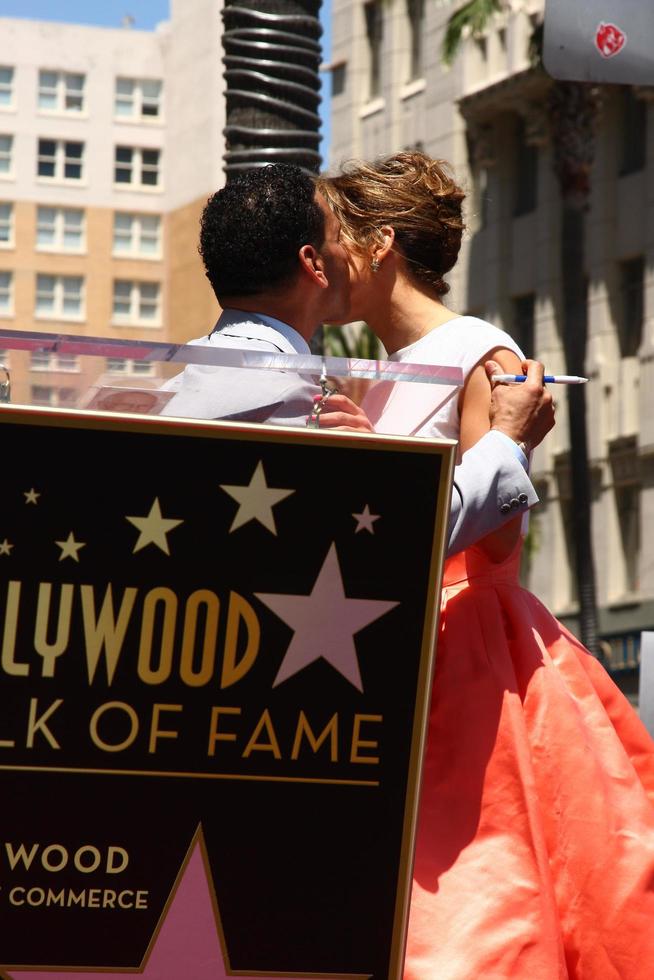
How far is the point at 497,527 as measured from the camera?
3133mm

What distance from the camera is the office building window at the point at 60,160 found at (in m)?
73.8

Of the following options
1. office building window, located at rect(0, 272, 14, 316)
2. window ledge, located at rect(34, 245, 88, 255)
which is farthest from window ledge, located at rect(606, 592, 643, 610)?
window ledge, located at rect(34, 245, 88, 255)

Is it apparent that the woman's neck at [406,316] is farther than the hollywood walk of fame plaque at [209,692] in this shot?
Yes

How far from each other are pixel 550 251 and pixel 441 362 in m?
29.1

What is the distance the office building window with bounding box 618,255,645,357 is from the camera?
30.0 meters

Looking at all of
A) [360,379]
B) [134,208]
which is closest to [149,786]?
[360,379]

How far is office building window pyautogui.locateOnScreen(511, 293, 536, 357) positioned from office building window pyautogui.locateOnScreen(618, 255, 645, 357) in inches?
95.9

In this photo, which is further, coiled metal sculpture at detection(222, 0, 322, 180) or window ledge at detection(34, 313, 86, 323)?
window ledge at detection(34, 313, 86, 323)

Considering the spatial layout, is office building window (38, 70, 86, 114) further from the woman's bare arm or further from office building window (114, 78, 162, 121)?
the woman's bare arm

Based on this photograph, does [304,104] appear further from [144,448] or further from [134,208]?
[134,208]

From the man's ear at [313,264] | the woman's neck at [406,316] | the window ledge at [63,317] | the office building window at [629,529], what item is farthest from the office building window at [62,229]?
the man's ear at [313,264]

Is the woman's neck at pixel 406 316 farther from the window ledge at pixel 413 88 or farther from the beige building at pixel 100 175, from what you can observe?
the beige building at pixel 100 175

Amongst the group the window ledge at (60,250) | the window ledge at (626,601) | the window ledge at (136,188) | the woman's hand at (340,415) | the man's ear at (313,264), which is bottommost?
the woman's hand at (340,415)

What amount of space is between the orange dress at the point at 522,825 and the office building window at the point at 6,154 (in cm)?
7187
